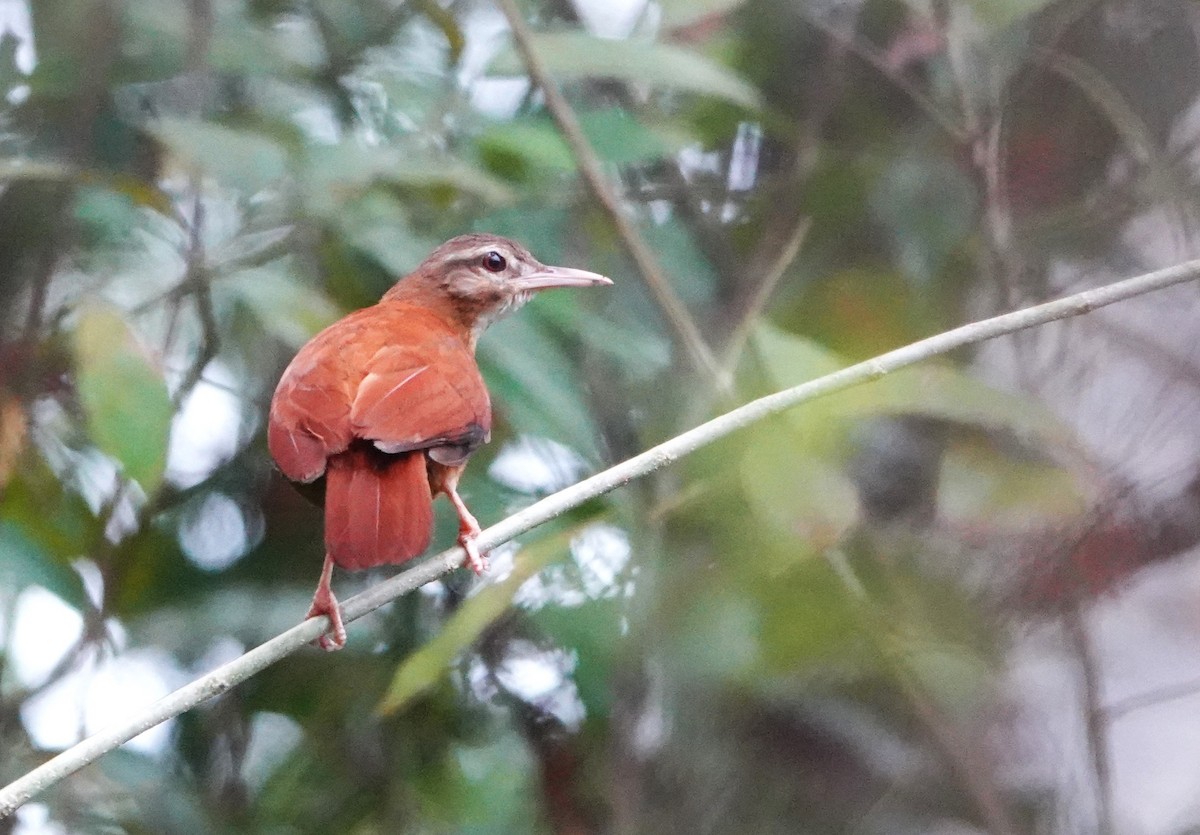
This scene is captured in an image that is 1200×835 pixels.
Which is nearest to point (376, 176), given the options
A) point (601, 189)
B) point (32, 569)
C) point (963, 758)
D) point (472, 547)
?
point (601, 189)

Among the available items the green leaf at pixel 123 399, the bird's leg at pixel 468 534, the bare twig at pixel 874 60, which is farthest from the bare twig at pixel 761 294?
the green leaf at pixel 123 399

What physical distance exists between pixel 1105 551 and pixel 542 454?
2.99 feet

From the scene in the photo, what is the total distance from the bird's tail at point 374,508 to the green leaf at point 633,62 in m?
0.80

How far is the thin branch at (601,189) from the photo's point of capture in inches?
80.7

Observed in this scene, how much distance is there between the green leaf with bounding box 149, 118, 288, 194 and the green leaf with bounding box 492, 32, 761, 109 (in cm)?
41

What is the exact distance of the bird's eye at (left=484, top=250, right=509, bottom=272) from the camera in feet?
6.86

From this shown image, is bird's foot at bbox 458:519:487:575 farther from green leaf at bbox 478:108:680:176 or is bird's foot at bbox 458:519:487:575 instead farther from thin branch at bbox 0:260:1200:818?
green leaf at bbox 478:108:680:176

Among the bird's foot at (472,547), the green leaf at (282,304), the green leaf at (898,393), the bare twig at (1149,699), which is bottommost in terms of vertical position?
the bare twig at (1149,699)

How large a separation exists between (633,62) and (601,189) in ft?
Answer: 0.65

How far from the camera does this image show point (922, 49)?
2627mm

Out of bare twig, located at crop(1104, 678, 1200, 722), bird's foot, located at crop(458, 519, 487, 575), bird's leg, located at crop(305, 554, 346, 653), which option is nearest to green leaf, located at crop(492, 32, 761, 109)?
bird's foot, located at crop(458, 519, 487, 575)

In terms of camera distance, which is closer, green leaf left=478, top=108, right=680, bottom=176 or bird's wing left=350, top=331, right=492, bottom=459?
bird's wing left=350, top=331, right=492, bottom=459

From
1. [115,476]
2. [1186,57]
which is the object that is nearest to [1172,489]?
[1186,57]

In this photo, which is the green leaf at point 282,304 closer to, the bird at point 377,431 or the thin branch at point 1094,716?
the bird at point 377,431
